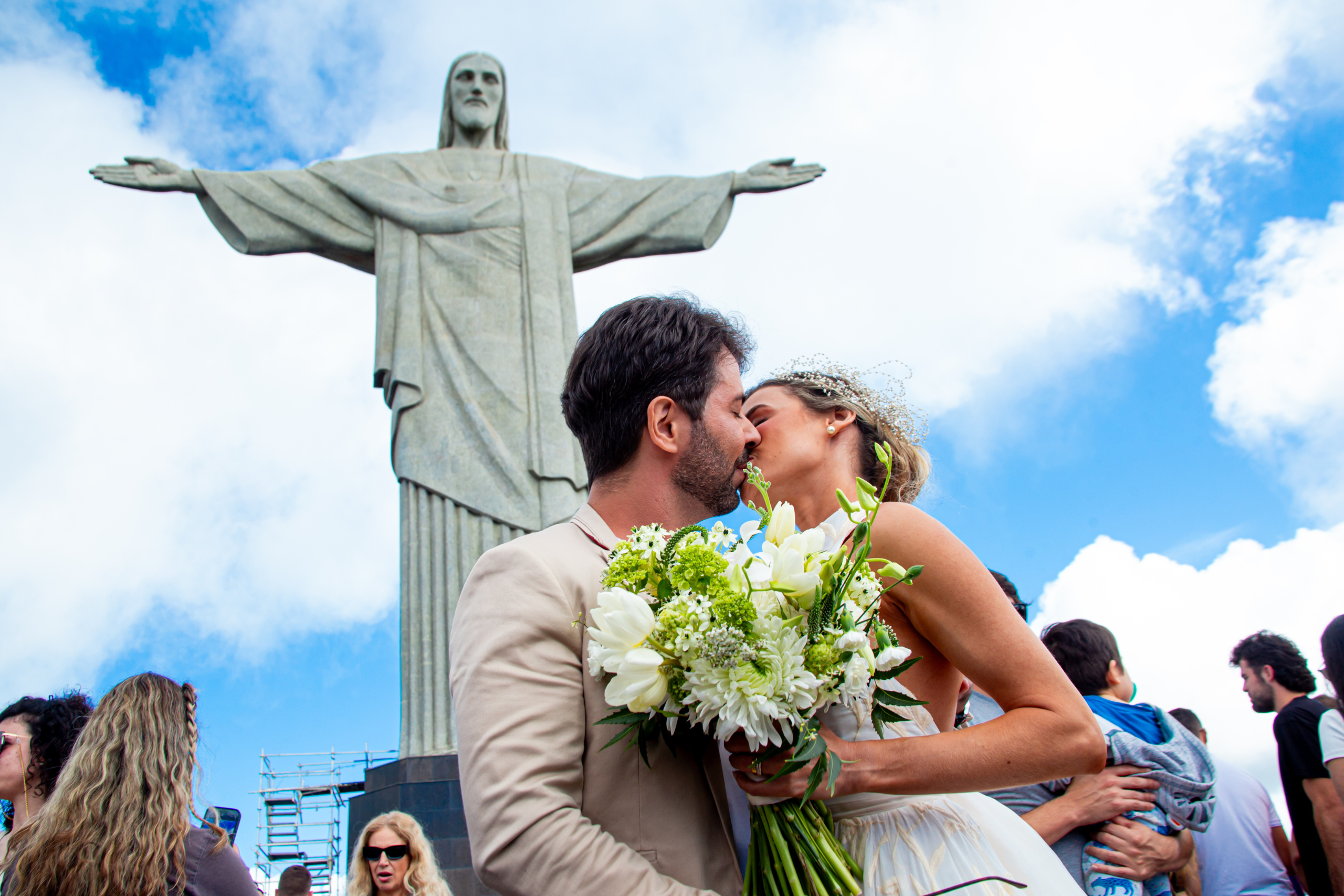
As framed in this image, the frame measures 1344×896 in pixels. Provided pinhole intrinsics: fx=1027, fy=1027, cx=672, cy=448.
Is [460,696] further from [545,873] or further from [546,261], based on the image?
[546,261]

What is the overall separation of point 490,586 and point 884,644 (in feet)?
2.01

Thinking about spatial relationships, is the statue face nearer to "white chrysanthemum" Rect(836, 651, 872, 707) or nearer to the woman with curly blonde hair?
the woman with curly blonde hair

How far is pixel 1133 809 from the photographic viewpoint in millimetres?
2434

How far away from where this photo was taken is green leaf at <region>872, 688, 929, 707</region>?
58.7 inches

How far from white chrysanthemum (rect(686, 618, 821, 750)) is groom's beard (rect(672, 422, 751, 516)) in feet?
1.56

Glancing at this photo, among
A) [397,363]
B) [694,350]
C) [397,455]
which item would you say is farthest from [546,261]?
[694,350]

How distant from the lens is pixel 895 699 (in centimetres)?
150

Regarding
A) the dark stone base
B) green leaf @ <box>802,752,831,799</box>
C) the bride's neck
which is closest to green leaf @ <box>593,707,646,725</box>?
green leaf @ <box>802,752,831,799</box>

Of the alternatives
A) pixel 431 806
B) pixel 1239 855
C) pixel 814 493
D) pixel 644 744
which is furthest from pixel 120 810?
pixel 1239 855

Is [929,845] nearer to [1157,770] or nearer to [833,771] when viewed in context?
[833,771]

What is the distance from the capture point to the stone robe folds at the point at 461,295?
6.26m

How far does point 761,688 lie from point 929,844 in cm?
47

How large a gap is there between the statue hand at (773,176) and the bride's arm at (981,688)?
567 cm

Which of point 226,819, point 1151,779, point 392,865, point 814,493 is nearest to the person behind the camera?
point 814,493
